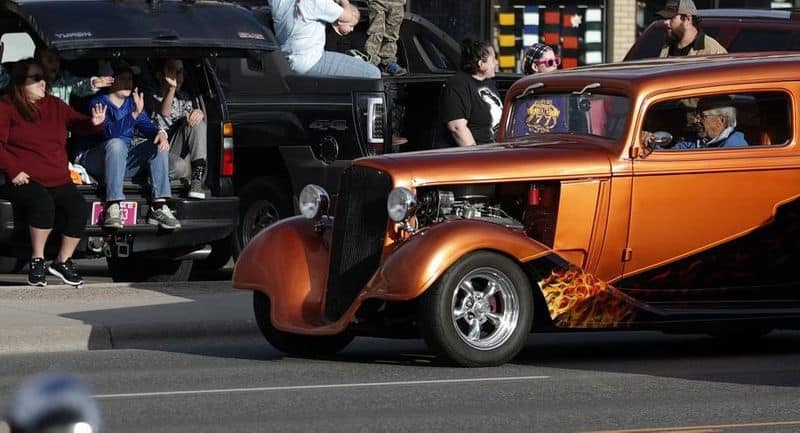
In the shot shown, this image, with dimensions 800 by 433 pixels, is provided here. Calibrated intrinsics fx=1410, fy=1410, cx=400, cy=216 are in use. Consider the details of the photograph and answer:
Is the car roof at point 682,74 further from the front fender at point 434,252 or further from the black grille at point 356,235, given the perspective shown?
the black grille at point 356,235

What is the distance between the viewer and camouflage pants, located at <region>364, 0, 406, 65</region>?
587 inches

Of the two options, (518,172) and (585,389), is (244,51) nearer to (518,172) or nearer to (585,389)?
(518,172)

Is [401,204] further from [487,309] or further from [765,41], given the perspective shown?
[765,41]

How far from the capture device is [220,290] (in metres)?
11.5

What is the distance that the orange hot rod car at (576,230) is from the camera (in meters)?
7.61

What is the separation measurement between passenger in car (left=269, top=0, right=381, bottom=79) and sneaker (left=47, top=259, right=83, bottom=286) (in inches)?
133

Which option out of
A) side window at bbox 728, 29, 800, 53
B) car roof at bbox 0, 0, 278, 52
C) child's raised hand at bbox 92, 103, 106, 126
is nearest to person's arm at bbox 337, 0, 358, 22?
car roof at bbox 0, 0, 278, 52

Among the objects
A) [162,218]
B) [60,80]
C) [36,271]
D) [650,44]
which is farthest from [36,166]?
[650,44]

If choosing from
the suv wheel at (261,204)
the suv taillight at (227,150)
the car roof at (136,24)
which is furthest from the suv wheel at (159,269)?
the car roof at (136,24)

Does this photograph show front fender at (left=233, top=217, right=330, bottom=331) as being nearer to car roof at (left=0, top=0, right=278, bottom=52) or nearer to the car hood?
the car hood

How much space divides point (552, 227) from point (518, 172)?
0.40 metres

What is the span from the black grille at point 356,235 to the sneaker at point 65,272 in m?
3.94

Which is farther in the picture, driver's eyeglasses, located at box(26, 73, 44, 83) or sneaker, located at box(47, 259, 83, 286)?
sneaker, located at box(47, 259, 83, 286)

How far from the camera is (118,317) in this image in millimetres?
9969
